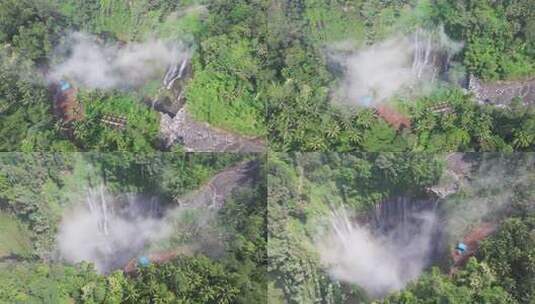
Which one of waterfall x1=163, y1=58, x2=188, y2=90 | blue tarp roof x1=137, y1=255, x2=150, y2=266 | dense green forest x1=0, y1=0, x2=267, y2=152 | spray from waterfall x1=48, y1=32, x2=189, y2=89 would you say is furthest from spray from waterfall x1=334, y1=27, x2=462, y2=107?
blue tarp roof x1=137, y1=255, x2=150, y2=266

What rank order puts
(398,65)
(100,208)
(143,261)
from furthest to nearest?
(398,65)
(100,208)
(143,261)

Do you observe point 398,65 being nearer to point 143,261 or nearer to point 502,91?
point 502,91

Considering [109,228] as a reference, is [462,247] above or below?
below

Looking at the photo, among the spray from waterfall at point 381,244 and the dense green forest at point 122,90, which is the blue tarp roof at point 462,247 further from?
the dense green forest at point 122,90

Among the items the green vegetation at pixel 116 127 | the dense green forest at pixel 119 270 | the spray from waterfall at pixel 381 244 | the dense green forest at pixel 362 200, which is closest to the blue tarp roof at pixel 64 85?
the green vegetation at pixel 116 127

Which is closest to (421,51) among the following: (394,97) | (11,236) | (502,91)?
(394,97)

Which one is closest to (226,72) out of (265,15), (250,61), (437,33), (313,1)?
(250,61)
